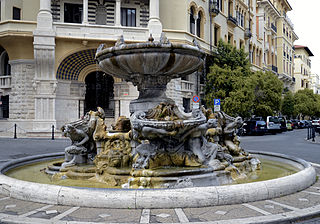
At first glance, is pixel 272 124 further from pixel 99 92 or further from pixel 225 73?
pixel 99 92

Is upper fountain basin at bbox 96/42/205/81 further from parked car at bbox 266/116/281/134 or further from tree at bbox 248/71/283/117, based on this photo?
tree at bbox 248/71/283/117

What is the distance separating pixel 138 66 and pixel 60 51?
15.4m

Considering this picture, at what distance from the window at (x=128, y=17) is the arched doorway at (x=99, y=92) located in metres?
4.41

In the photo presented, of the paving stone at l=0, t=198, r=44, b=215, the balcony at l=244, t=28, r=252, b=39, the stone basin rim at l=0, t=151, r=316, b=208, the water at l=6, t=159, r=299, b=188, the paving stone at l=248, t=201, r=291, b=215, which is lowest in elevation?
the water at l=6, t=159, r=299, b=188

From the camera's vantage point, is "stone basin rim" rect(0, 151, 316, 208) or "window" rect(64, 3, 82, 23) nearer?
"stone basin rim" rect(0, 151, 316, 208)

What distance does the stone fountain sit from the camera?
566cm

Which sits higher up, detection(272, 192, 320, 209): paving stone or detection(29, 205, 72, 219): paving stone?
detection(272, 192, 320, 209): paving stone

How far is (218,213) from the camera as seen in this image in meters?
4.05

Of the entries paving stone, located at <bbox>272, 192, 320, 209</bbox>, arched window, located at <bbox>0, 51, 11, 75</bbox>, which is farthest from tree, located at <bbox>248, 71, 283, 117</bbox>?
paving stone, located at <bbox>272, 192, 320, 209</bbox>

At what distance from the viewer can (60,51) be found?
20.7 metres

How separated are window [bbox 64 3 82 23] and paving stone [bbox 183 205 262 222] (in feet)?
72.0

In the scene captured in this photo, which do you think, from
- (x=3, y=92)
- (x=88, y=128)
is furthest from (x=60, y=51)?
(x=88, y=128)

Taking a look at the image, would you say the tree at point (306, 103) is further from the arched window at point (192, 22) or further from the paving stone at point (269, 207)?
the paving stone at point (269, 207)

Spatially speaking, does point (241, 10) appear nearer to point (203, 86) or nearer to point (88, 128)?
point (203, 86)
